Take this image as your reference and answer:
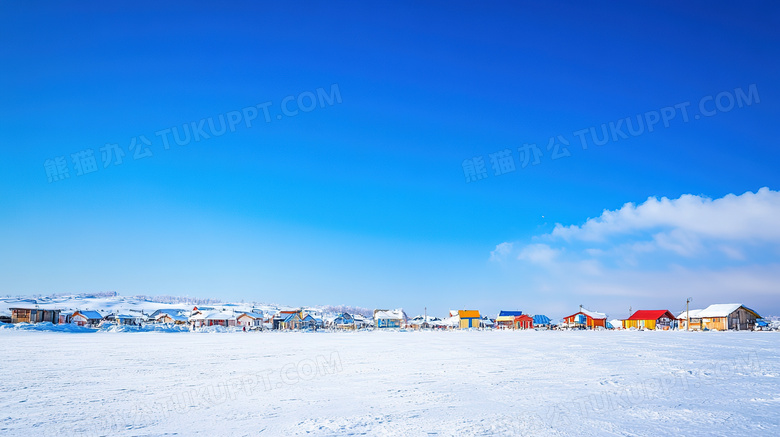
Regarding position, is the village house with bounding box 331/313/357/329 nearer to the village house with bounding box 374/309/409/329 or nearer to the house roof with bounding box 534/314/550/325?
the village house with bounding box 374/309/409/329

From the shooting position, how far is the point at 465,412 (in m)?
8.48

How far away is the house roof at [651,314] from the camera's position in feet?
282

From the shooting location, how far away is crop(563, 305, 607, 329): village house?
93.8m

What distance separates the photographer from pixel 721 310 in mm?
78000

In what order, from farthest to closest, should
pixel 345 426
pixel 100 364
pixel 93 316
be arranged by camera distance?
pixel 93 316, pixel 100 364, pixel 345 426

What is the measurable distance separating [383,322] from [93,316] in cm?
6211

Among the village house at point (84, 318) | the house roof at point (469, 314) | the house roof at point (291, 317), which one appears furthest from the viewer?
the house roof at point (469, 314)

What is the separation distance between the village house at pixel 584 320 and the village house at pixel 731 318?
65.2 feet

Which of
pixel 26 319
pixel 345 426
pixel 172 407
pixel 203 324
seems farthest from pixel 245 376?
pixel 203 324

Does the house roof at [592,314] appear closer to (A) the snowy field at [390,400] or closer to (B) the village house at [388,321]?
(B) the village house at [388,321]

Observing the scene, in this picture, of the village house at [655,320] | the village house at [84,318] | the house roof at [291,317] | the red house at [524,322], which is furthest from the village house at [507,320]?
the village house at [84,318]

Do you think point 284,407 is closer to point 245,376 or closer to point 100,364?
point 245,376

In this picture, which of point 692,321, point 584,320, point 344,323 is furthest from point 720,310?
point 344,323

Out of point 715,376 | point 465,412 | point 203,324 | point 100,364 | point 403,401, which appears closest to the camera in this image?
point 465,412
